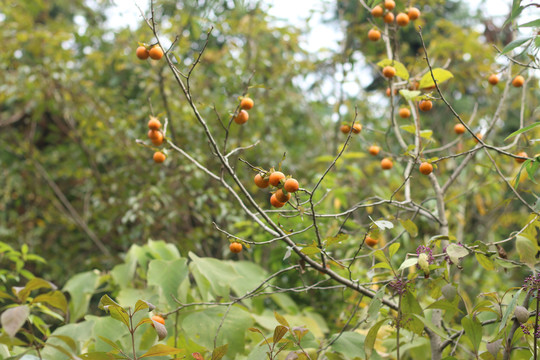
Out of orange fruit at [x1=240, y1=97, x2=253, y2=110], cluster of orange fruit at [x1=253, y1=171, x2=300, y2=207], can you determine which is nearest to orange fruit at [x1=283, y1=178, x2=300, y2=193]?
cluster of orange fruit at [x1=253, y1=171, x2=300, y2=207]

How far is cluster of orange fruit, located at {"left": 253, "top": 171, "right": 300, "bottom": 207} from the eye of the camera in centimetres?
73

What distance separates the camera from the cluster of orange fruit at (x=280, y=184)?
730 millimetres

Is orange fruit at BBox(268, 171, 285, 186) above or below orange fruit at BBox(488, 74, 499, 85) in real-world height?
below

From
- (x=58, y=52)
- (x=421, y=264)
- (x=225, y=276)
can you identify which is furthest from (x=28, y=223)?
(x=421, y=264)

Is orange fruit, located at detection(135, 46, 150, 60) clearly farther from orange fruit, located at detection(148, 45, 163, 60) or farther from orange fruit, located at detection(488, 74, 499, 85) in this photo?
orange fruit, located at detection(488, 74, 499, 85)

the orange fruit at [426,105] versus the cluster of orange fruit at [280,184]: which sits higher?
the orange fruit at [426,105]

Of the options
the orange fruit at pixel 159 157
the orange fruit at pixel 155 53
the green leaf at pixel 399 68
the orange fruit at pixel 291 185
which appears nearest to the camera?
the orange fruit at pixel 291 185

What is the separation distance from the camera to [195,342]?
0.95 m

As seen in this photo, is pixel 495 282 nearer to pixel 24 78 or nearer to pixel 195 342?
pixel 195 342

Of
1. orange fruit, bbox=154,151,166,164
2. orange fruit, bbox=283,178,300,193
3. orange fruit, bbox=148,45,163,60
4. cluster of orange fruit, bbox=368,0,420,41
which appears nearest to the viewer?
orange fruit, bbox=283,178,300,193

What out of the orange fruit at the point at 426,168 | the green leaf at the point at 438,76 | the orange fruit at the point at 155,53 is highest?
the orange fruit at the point at 155,53

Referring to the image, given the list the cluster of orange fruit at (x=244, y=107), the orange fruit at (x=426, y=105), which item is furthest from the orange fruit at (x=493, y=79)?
the cluster of orange fruit at (x=244, y=107)

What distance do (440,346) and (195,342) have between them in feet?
1.66

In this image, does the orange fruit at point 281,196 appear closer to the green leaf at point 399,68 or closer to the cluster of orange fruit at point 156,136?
the cluster of orange fruit at point 156,136
